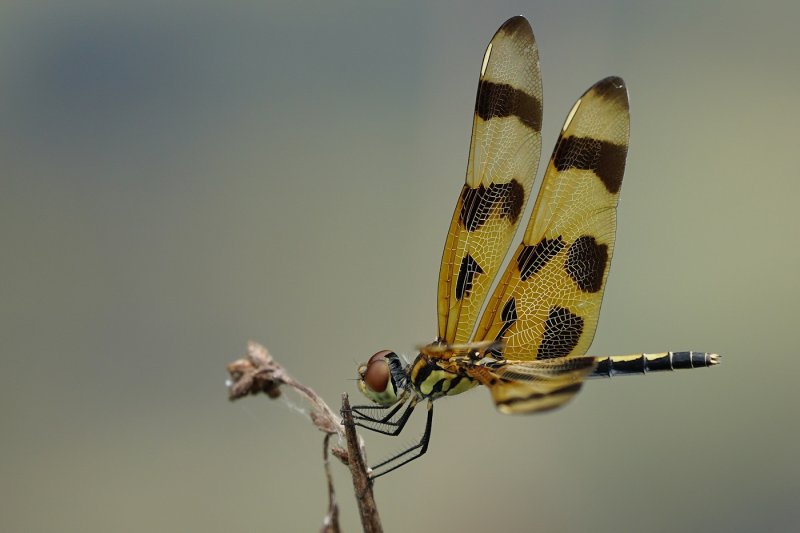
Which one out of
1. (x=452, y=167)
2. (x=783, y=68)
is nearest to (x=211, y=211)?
(x=452, y=167)

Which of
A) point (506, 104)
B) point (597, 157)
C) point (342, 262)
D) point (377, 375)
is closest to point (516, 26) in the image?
point (506, 104)

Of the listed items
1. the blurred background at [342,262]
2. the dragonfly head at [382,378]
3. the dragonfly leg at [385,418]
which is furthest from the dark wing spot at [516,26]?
the blurred background at [342,262]

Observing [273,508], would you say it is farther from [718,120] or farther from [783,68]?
[783,68]

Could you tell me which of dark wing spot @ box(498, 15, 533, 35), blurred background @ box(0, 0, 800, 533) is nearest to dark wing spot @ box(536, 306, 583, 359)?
dark wing spot @ box(498, 15, 533, 35)

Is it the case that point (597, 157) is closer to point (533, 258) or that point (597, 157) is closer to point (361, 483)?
point (533, 258)

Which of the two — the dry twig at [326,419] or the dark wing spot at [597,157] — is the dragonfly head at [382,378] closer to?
the dry twig at [326,419]
